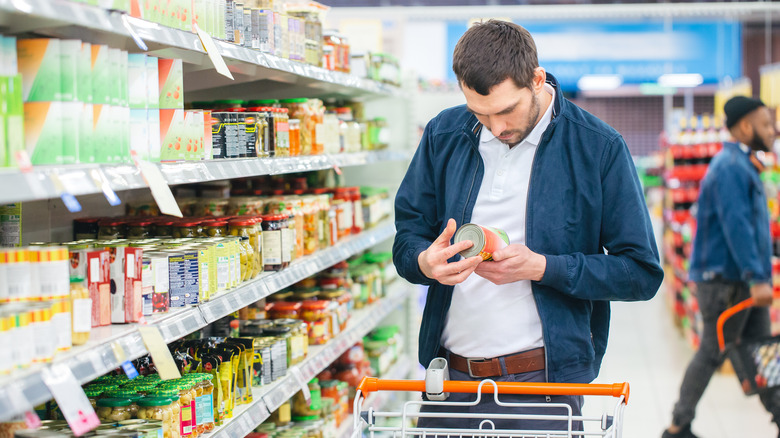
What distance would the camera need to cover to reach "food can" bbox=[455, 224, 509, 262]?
196cm

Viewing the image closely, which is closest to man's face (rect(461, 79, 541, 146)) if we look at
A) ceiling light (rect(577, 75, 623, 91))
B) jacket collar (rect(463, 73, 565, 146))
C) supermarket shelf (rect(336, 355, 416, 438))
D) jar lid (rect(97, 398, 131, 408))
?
jacket collar (rect(463, 73, 565, 146))

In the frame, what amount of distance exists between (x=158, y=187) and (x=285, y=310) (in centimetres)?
172

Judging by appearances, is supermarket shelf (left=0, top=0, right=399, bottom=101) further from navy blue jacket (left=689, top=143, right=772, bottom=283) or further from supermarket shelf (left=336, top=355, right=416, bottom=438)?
navy blue jacket (left=689, top=143, right=772, bottom=283)

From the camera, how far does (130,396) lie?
2.13 m

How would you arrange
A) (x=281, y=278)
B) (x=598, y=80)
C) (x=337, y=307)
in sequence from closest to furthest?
(x=281, y=278) → (x=337, y=307) → (x=598, y=80)

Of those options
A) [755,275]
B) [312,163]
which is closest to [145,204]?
[312,163]

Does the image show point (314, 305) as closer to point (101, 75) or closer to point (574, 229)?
point (574, 229)

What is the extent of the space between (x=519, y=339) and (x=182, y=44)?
118cm

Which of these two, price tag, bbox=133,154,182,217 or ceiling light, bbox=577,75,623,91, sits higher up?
ceiling light, bbox=577,75,623,91

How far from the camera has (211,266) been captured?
7.88 feet

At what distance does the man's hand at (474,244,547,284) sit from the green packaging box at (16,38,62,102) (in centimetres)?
107

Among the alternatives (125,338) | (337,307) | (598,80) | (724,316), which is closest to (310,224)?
(337,307)

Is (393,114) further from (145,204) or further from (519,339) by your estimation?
(519,339)

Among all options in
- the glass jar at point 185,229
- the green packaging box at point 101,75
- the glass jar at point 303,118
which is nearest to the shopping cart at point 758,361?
the glass jar at point 303,118
